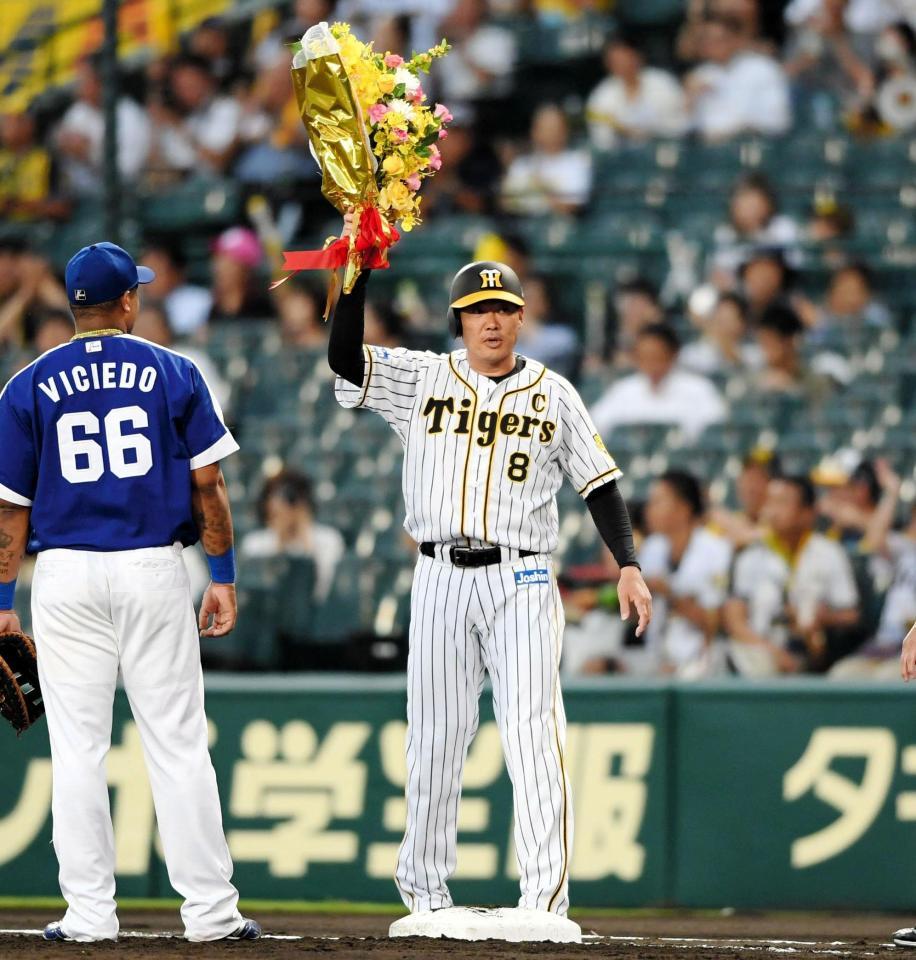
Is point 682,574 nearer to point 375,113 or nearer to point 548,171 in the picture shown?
point 548,171

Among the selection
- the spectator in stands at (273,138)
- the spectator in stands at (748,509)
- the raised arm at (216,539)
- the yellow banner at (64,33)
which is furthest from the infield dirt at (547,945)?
the yellow banner at (64,33)

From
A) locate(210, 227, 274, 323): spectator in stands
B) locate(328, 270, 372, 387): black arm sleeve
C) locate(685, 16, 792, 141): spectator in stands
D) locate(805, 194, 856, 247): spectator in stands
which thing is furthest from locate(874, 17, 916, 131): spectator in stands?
locate(328, 270, 372, 387): black arm sleeve

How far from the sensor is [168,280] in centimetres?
1223

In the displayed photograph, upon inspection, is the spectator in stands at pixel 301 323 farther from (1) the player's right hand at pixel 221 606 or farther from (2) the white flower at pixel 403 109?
(1) the player's right hand at pixel 221 606

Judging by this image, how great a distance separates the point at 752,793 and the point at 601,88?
22.3 ft

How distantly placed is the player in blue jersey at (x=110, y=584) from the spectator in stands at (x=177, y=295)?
6595mm

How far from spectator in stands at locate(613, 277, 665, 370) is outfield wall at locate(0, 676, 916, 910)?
3.98 meters

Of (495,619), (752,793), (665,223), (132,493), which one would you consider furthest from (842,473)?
(132,493)

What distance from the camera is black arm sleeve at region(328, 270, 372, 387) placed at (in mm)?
5703

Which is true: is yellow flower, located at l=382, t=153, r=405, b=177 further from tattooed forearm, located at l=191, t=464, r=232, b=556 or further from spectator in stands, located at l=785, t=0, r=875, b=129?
spectator in stands, located at l=785, t=0, r=875, b=129

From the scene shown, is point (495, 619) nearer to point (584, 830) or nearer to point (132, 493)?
point (132, 493)

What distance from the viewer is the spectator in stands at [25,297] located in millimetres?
12195

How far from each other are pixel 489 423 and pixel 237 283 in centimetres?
663

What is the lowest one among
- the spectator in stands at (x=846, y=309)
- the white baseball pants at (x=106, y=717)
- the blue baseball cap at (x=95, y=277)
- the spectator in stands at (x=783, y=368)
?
the white baseball pants at (x=106, y=717)
